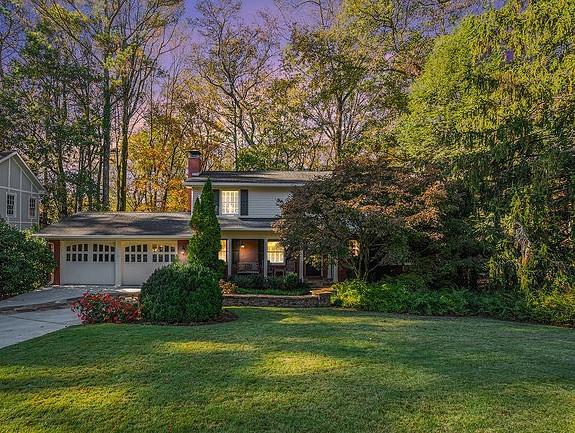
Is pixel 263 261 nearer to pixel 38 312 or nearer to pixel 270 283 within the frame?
pixel 270 283

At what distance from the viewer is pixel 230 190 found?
61.1ft

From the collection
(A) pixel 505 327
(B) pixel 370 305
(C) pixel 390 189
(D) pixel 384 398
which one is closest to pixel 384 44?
(C) pixel 390 189

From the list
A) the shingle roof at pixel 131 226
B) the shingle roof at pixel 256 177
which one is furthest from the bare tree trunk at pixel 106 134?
the shingle roof at pixel 256 177

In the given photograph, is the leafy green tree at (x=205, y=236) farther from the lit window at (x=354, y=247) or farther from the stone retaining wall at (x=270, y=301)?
the lit window at (x=354, y=247)

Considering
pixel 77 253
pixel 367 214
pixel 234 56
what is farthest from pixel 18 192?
pixel 367 214

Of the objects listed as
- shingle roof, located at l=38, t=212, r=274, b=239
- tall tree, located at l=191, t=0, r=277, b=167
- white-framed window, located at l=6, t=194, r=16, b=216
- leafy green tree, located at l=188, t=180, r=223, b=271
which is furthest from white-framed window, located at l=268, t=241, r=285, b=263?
white-framed window, located at l=6, t=194, r=16, b=216

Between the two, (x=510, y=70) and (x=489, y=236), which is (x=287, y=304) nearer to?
(x=489, y=236)

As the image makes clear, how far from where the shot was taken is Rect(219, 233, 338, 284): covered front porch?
1789 cm

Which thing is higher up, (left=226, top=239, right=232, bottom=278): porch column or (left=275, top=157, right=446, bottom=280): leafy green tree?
(left=275, top=157, right=446, bottom=280): leafy green tree

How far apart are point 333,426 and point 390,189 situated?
29.3 feet

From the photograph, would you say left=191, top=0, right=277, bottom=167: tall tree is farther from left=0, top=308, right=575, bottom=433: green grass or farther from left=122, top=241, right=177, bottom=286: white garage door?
left=0, top=308, right=575, bottom=433: green grass

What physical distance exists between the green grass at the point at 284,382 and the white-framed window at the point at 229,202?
10.7 m

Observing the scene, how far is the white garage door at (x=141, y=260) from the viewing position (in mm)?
17266

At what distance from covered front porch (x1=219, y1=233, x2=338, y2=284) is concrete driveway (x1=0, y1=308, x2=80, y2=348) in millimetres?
7410
